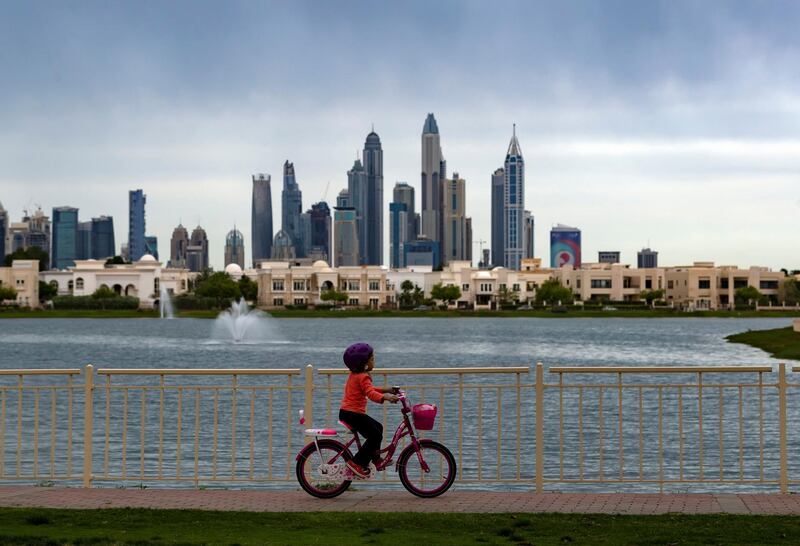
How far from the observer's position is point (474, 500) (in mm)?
15430

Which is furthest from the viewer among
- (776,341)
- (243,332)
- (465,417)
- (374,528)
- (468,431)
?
(243,332)

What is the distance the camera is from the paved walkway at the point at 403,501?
14.7 meters

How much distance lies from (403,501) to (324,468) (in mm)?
1028

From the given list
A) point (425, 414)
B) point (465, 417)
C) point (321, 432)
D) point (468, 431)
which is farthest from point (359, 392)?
point (465, 417)

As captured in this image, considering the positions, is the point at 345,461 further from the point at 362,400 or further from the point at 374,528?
the point at 374,528

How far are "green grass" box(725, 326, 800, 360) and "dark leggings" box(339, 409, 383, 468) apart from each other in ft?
182

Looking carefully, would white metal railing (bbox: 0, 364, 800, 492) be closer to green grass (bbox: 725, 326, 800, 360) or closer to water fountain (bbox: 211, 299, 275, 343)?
green grass (bbox: 725, 326, 800, 360)

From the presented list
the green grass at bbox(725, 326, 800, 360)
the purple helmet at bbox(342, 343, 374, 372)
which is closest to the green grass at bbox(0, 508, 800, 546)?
the purple helmet at bbox(342, 343, 374, 372)

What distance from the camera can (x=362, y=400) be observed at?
15.2 meters

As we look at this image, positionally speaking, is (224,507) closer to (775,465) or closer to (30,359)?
(775,465)

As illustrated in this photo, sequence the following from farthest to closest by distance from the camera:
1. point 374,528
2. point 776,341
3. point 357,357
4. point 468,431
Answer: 1. point 776,341
2. point 468,431
3. point 357,357
4. point 374,528

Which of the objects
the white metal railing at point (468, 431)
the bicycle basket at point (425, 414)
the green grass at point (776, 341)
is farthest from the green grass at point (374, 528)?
the green grass at point (776, 341)

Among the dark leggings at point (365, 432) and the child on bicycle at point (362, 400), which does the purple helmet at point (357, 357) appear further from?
the dark leggings at point (365, 432)

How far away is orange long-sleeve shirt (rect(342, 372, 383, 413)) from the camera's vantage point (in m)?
15.1
